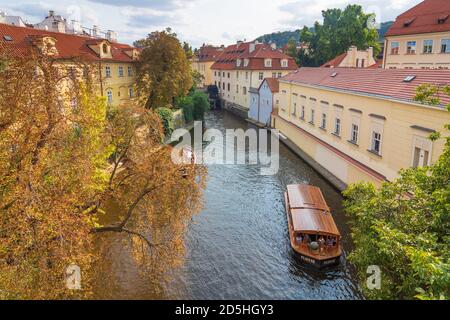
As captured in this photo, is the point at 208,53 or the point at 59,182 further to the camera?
the point at 208,53

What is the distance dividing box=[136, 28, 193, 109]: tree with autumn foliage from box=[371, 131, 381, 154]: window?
1926 centimetres

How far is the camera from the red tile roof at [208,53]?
69.9m

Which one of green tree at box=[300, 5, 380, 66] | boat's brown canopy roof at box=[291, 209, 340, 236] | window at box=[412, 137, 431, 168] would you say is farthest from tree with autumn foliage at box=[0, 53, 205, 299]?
green tree at box=[300, 5, 380, 66]

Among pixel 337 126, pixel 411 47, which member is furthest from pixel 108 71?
pixel 411 47

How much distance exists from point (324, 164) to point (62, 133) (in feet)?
59.3

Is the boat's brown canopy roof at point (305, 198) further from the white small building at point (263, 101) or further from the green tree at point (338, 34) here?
the green tree at point (338, 34)

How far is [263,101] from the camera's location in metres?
40.5

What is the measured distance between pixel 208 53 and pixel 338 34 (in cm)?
3007

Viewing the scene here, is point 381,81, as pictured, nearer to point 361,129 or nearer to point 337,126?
point 361,129

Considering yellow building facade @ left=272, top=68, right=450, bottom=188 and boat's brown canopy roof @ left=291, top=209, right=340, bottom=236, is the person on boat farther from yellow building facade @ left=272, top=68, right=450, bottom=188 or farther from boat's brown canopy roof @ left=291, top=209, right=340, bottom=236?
yellow building facade @ left=272, top=68, right=450, bottom=188

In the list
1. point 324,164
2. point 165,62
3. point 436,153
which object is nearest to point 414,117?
point 436,153

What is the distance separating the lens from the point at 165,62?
3234 centimetres

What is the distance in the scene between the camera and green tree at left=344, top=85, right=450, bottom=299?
479 centimetres

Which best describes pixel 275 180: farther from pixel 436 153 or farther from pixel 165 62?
pixel 165 62
